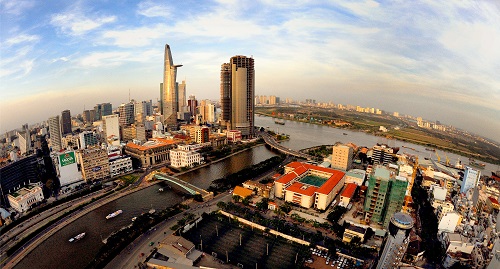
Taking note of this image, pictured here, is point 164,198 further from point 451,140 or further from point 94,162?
point 451,140

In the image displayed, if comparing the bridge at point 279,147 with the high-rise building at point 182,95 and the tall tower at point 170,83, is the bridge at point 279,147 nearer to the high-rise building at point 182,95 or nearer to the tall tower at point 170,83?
the tall tower at point 170,83

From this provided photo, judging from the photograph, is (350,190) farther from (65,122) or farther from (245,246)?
(65,122)

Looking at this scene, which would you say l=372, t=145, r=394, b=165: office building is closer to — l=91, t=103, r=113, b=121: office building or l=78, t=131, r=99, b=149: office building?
l=78, t=131, r=99, b=149: office building

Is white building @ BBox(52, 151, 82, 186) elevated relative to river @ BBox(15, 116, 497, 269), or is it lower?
elevated

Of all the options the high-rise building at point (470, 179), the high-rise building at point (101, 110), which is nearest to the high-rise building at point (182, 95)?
the high-rise building at point (101, 110)

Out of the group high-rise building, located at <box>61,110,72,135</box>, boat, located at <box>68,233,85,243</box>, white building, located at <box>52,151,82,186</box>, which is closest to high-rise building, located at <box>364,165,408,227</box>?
boat, located at <box>68,233,85,243</box>

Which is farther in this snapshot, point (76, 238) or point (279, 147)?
point (279, 147)

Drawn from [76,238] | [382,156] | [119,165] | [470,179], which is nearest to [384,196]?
[470,179]
